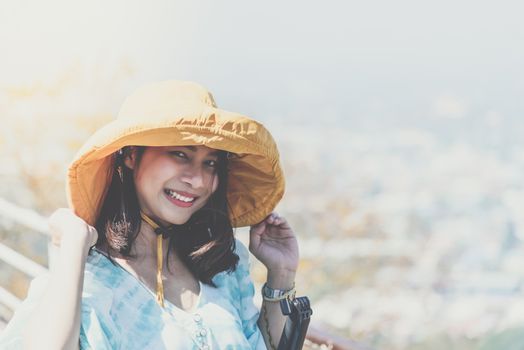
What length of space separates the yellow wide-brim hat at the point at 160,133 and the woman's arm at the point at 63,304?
12cm

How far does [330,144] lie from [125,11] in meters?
5.24

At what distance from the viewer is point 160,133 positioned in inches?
38.3

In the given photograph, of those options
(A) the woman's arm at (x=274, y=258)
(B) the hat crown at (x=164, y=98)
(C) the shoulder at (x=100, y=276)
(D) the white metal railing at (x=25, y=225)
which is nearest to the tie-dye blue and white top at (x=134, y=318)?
(C) the shoulder at (x=100, y=276)

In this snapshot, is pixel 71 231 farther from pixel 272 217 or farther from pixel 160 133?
pixel 272 217

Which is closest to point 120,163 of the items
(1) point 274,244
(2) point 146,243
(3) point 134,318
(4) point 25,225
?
(2) point 146,243

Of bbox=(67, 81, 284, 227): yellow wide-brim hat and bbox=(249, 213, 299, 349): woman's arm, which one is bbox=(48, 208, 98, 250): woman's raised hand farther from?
bbox=(249, 213, 299, 349): woman's arm

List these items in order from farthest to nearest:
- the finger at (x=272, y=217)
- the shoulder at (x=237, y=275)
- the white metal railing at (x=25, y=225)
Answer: the white metal railing at (x=25, y=225) < the finger at (x=272, y=217) < the shoulder at (x=237, y=275)

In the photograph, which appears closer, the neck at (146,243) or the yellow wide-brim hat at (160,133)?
the yellow wide-brim hat at (160,133)

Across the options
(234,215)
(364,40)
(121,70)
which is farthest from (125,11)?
(364,40)

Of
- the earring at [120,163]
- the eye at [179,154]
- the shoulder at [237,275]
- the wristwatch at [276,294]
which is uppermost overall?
the eye at [179,154]

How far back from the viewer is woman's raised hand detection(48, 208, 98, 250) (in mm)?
942

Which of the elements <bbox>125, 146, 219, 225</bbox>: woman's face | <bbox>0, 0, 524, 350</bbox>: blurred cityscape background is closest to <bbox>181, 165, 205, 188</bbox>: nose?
<bbox>125, 146, 219, 225</bbox>: woman's face

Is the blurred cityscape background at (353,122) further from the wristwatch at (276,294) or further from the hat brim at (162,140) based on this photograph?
the hat brim at (162,140)

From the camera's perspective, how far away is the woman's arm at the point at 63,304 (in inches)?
33.9
